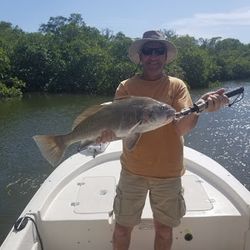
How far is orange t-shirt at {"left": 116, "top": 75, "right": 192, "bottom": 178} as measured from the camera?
321cm

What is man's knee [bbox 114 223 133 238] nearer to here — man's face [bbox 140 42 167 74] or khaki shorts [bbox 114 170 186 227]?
khaki shorts [bbox 114 170 186 227]

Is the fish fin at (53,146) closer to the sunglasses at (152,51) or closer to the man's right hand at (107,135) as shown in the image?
the man's right hand at (107,135)

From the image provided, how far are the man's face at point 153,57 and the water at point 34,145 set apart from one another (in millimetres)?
5681

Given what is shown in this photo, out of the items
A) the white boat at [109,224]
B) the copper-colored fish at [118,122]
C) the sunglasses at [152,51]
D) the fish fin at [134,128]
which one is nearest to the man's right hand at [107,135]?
the copper-colored fish at [118,122]

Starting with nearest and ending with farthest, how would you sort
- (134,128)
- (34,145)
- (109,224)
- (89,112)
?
(134,128)
(89,112)
(109,224)
(34,145)

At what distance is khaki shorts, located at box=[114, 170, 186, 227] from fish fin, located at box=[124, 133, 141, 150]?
0.36 m

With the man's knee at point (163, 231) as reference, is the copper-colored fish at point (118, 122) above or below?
above

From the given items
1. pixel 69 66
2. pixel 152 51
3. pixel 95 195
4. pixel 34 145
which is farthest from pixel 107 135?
pixel 69 66

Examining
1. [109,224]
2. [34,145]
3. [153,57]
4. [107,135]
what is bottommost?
[34,145]

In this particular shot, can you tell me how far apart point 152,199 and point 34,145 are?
12.5 m

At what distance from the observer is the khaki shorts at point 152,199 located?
3.28m

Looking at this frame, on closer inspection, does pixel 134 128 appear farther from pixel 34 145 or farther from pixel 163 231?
pixel 34 145

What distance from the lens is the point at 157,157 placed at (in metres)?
3.22

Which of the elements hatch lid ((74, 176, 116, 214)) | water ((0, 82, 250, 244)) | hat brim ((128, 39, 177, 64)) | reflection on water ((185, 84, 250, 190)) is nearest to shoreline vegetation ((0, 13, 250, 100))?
water ((0, 82, 250, 244))
